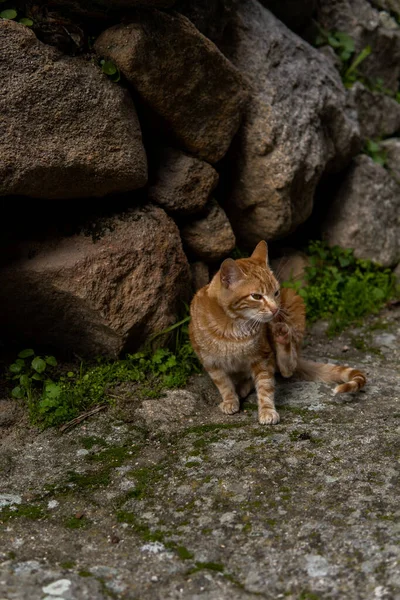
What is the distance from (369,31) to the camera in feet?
23.0

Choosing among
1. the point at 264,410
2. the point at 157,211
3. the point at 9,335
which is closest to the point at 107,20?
the point at 157,211

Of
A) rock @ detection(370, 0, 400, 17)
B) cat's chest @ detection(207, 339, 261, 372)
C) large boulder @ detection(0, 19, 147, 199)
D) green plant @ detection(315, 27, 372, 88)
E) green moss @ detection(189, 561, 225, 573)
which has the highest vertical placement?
rock @ detection(370, 0, 400, 17)

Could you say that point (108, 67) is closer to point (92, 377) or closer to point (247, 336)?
point (247, 336)

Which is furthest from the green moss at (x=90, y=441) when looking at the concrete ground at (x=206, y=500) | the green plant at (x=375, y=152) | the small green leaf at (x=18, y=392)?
the green plant at (x=375, y=152)

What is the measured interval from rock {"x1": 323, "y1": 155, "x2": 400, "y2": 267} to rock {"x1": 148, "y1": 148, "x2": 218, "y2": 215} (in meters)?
1.81

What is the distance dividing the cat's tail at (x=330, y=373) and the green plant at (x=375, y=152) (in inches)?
114

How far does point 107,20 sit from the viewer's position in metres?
4.10

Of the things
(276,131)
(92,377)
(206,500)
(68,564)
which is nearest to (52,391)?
(92,377)

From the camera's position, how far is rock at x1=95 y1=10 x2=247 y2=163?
13.2 feet

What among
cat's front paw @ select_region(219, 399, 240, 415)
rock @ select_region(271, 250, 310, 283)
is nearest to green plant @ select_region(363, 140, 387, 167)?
rock @ select_region(271, 250, 310, 283)

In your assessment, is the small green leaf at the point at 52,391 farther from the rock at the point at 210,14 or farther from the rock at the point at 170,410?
the rock at the point at 210,14

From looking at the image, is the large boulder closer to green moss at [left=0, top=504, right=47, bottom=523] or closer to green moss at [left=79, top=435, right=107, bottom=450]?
green moss at [left=79, top=435, right=107, bottom=450]

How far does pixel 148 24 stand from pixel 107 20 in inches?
10.3

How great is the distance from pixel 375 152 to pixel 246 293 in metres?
3.47
